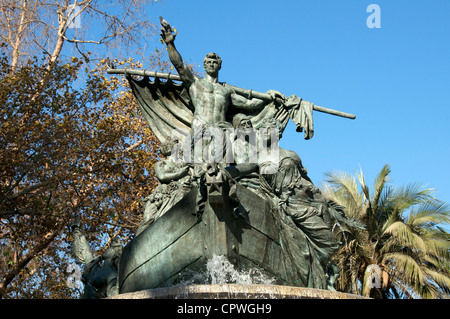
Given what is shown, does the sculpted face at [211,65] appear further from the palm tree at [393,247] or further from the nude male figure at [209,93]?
the palm tree at [393,247]

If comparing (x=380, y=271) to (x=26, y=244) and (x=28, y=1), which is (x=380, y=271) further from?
(x=28, y=1)

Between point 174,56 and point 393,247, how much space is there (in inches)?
388

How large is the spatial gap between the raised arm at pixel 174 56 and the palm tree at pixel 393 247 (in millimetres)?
6976

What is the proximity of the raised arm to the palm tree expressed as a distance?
22.9ft

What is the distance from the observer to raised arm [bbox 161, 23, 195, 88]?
10.8 m

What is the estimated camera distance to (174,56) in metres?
11.1

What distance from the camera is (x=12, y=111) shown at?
17609mm

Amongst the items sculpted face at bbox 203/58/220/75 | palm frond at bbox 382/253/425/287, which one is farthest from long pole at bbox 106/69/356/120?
palm frond at bbox 382/253/425/287

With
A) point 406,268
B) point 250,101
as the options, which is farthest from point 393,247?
point 250,101

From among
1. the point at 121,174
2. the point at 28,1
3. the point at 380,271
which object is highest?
the point at 28,1

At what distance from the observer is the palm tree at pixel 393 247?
17.4 metres

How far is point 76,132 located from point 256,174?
10.00 meters
